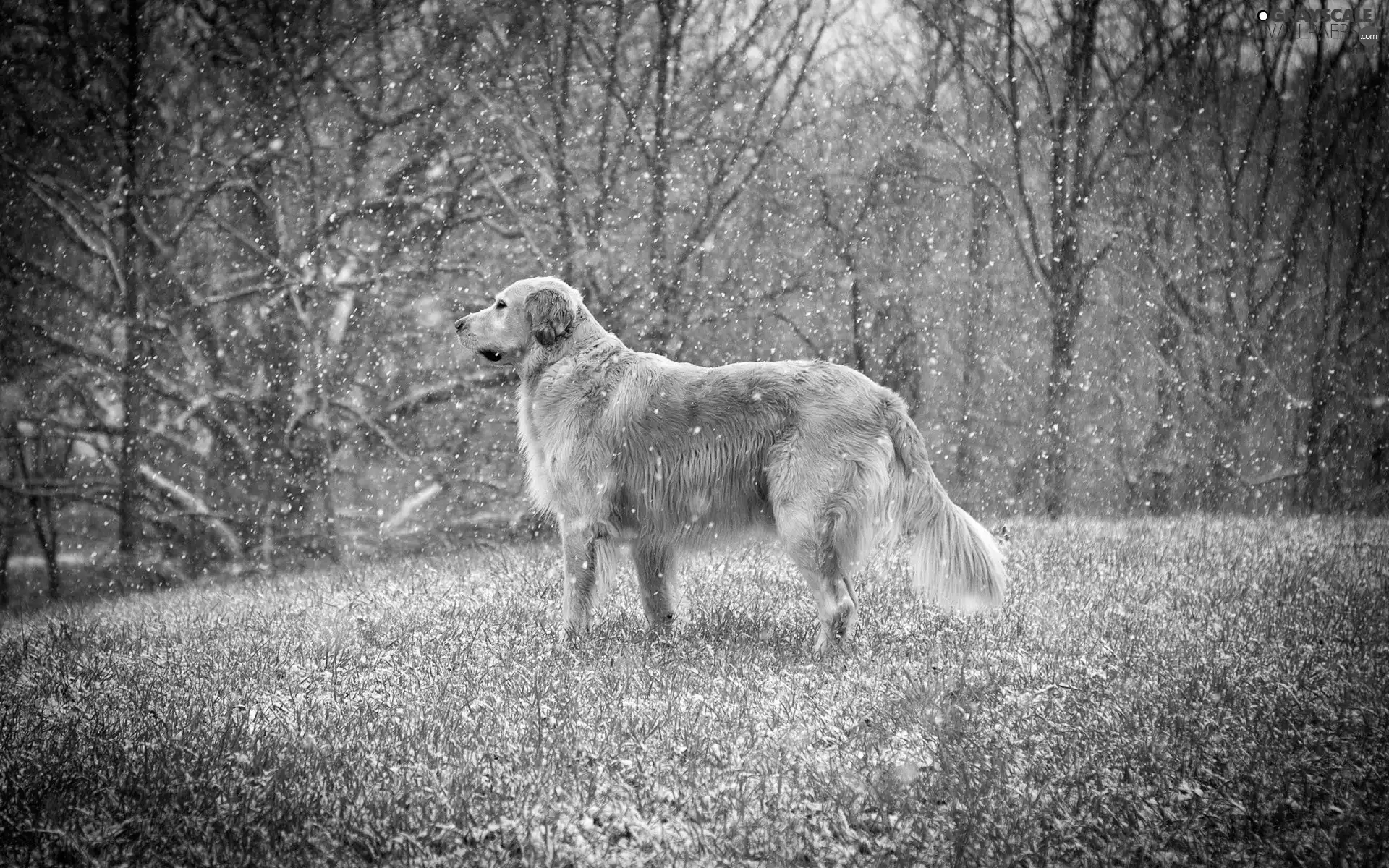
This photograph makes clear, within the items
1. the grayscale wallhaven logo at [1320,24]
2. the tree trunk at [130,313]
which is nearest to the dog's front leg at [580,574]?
the tree trunk at [130,313]

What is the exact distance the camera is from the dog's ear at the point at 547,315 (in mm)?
5828

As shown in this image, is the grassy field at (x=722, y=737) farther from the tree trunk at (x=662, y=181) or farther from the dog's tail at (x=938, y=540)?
the tree trunk at (x=662, y=181)

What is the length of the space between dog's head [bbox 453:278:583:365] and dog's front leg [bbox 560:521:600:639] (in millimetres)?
1258

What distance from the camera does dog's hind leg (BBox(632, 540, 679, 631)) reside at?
5.73 m

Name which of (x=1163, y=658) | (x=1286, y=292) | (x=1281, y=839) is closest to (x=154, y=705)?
(x=1281, y=839)

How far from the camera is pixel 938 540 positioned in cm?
511

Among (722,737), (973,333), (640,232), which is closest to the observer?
(722,737)

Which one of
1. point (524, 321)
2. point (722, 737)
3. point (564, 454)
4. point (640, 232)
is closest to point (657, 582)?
point (564, 454)

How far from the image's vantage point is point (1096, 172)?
1410cm

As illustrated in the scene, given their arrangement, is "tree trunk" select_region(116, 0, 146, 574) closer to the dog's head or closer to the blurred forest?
the blurred forest

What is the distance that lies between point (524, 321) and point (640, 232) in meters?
6.75

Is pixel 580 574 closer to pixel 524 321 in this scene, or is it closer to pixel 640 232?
pixel 524 321

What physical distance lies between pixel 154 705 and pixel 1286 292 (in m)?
15.8

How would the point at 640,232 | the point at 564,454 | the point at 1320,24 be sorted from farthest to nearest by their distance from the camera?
1. the point at 1320,24
2. the point at 640,232
3. the point at 564,454
